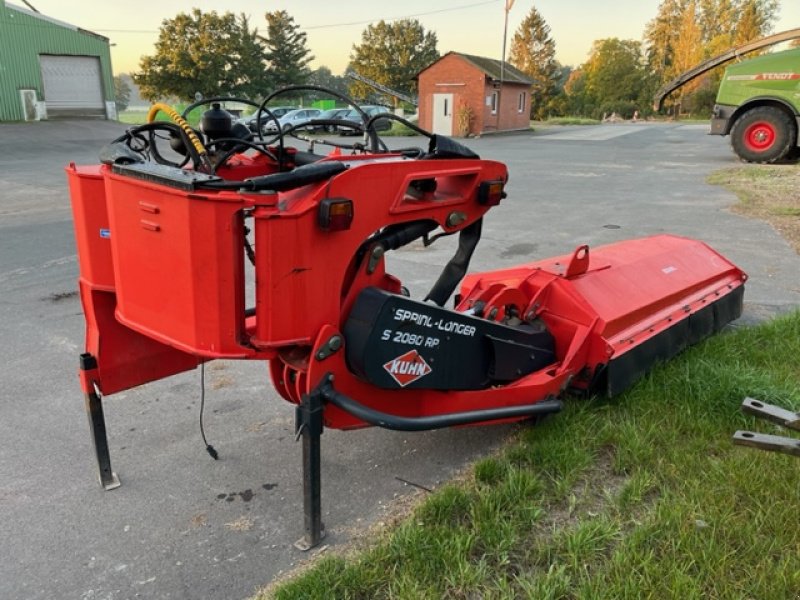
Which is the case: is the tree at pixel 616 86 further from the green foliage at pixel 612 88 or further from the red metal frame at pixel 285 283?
the red metal frame at pixel 285 283

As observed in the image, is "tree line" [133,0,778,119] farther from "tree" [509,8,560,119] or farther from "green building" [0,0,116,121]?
"green building" [0,0,116,121]

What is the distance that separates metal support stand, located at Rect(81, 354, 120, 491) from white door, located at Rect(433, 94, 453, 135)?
110 feet

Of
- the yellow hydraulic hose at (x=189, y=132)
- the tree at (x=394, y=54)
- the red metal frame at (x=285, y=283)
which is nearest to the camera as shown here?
the red metal frame at (x=285, y=283)

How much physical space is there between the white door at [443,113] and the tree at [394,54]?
996 inches

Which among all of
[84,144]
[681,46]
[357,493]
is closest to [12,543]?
[357,493]

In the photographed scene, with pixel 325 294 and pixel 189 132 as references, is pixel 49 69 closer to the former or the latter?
pixel 189 132

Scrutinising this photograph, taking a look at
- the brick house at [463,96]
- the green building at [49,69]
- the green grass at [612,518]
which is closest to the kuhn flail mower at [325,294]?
the green grass at [612,518]

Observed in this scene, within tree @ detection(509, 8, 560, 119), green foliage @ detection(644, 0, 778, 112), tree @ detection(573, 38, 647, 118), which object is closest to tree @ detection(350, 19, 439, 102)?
tree @ detection(509, 8, 560, 119)

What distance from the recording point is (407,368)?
2.68 m

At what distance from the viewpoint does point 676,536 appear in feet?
8.41

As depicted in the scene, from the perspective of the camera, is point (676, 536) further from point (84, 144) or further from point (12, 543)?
point (84, 144)

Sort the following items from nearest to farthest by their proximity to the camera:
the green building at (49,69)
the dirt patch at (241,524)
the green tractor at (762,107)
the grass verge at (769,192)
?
the dirt patch at (241,524) < the grass verge at (769,192) < the green tractor at (762,107) < the green building at (49,69)

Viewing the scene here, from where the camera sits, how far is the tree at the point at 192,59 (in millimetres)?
47844

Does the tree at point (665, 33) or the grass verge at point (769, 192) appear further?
the tree at point (665, 33)
